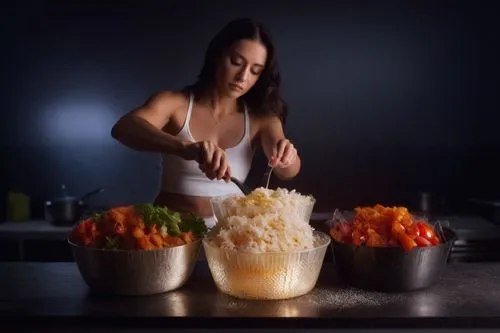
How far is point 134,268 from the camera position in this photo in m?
1.46

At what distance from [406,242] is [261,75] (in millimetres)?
1185

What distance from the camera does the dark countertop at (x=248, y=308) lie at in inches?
53.7

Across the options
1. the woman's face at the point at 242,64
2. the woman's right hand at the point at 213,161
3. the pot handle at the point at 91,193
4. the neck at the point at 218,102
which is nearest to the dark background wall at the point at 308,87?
the pot handle at the point at 91,193

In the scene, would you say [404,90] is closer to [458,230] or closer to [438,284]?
[458,230]

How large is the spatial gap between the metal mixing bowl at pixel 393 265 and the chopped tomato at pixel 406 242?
0.4 inches

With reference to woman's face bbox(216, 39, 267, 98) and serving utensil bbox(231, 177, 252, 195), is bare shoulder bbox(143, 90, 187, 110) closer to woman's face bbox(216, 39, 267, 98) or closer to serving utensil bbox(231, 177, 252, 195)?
woman's face bbox(216, 39, 267, 98)

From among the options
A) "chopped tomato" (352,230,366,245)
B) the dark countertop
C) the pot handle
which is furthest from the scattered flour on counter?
the pot handle

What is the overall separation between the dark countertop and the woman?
28.9 inches

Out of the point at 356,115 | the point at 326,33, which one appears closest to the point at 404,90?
the point at 356,115

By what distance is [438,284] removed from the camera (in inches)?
63.1

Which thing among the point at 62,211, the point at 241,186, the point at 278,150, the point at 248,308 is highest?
the point at 278,150

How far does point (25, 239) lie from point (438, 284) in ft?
8.82

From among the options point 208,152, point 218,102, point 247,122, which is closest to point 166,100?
point 218,102

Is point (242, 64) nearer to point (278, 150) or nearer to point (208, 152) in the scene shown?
point (278, 150)
